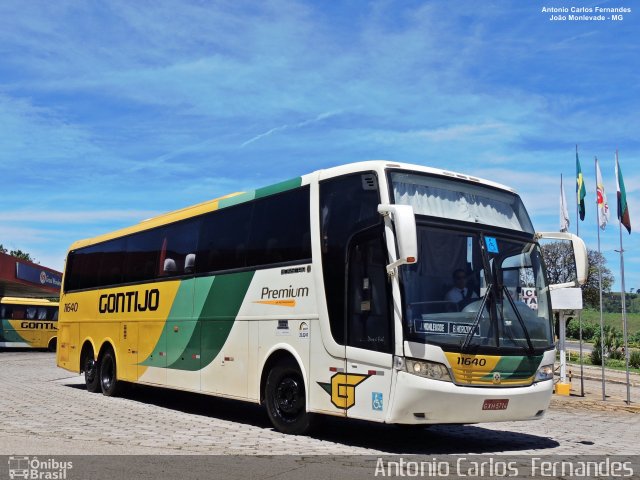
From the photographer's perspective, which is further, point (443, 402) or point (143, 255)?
point (143, 255)

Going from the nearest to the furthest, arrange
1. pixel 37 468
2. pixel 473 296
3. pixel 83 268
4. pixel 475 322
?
pixel 37 468
pixel 475 322
pixel 473 296
pixel 83 268

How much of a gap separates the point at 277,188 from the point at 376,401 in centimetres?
406

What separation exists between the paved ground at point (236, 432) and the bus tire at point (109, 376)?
0.48m

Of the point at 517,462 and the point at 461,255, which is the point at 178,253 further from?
the point at 517,462

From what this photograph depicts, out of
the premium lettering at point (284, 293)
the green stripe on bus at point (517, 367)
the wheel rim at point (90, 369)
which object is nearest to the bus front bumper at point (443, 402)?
the green stripe on bus at point (517, 367)

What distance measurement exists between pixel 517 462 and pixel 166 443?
4293mm

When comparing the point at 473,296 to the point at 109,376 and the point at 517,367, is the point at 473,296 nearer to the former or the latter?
the point at 517,367

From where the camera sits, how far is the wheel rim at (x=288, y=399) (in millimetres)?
10562

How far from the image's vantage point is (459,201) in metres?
10.1

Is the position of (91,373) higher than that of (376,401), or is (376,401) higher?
(376,401)

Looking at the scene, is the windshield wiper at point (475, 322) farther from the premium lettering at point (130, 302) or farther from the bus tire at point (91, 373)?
the bus tire at point (91, 373)

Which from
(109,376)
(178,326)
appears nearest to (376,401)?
(178,326)

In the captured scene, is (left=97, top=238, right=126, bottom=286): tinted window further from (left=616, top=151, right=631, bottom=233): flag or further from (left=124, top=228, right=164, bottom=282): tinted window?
(left=616, top=151, right=631, bottom=233): flag

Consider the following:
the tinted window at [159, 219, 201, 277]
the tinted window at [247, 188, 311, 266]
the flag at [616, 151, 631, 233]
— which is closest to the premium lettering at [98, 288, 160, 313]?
the tinted window at [159, 219, 201, 277]
